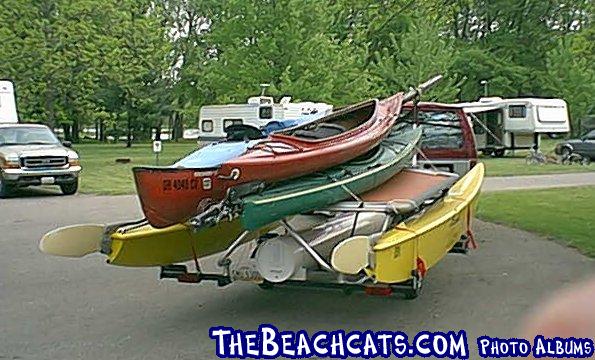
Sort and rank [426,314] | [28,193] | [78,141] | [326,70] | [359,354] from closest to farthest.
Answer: [359,354]
[426,314]
[28,193]
[326,70]
[78,141]

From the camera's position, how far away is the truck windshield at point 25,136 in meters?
20.1

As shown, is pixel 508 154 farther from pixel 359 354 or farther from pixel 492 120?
pixel 359 354

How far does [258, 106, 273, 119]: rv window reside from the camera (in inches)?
1162

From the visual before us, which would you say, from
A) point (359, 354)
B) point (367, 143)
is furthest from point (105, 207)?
point (359, 354)

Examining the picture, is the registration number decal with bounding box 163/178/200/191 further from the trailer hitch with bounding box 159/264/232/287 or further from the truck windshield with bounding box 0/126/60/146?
the truck windshield with bounding box 0/126/60/146

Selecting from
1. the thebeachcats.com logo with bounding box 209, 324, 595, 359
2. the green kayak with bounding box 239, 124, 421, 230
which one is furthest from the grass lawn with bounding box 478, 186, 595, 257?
the thebeachcats.com logo with bounding box 209, 324, 595, 359

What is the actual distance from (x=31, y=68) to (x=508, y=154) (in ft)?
69.9

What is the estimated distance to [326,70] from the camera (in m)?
33.9

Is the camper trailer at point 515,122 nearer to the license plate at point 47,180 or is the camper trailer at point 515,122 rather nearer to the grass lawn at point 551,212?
the grass lawn at point 551,212

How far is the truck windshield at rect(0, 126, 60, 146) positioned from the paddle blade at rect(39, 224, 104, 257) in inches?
540

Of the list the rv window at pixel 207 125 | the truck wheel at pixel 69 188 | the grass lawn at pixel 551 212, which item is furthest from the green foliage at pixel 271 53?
the grass lawn at pixel 551 212

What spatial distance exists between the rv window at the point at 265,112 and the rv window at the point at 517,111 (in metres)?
12.2

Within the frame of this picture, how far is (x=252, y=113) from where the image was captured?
99.2 ft

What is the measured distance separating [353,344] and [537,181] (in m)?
17.3
